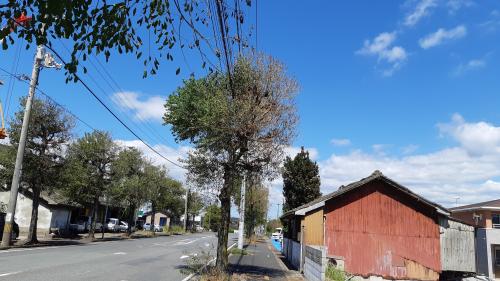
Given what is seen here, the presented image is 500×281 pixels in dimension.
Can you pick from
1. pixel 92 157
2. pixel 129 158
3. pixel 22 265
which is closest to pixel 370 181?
pixel 22 265

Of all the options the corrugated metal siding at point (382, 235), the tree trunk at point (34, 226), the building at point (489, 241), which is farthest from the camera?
the building at point (489, 241)

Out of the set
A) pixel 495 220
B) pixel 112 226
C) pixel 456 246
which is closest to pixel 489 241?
pixel 495 220

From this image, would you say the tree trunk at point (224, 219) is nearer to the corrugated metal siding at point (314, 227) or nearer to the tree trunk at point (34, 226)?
the corrugated metal siding at point (314, 227)

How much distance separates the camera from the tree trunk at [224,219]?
17.6 metres

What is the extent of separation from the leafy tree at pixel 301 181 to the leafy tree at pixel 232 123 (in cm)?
2650

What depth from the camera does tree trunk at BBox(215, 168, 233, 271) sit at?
1759 cm

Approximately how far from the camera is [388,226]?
75.2 ft

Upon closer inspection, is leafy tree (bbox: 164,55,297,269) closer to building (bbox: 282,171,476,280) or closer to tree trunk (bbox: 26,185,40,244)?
building (bbox: 282,171,476,280)

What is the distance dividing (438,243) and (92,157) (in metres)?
29.3

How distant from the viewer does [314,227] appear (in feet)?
76.9

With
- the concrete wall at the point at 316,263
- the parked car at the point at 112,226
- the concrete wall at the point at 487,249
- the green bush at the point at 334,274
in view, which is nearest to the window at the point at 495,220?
the concrete wall at the point at 487,249

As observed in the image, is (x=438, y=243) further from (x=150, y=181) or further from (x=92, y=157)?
(x=150, y=181)

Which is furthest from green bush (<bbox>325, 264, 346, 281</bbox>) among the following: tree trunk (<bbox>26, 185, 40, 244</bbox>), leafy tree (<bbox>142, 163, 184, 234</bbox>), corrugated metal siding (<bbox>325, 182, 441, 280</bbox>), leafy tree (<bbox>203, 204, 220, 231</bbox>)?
leafy tree (<bbox>142, 163, 184, 234</bbox>)

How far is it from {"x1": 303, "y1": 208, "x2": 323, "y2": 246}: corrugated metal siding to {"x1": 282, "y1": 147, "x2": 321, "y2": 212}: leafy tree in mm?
21519
